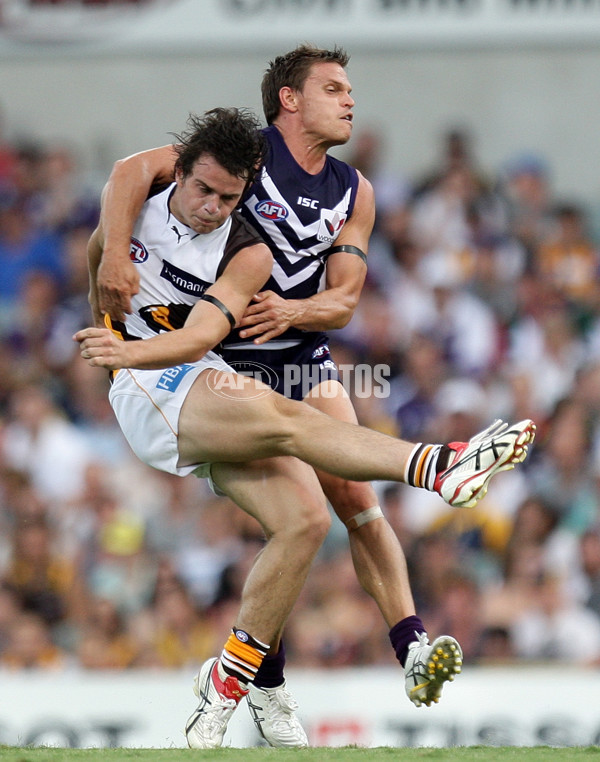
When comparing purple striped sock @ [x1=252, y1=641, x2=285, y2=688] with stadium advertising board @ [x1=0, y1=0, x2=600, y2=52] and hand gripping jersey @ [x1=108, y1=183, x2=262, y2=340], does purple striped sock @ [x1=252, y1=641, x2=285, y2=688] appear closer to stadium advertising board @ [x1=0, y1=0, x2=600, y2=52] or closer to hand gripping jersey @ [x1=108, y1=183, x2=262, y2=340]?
hand gripping jersey @ [x1=108, y1=183, x2=262, y2=340]

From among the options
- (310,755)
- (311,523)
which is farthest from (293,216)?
(310,755)

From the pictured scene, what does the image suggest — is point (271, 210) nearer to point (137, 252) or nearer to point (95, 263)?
point (137, 252)

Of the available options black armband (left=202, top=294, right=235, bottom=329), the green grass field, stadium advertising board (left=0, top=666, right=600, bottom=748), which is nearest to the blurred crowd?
stadium advertising board (left=0, top=666, right=600, bottom=748)

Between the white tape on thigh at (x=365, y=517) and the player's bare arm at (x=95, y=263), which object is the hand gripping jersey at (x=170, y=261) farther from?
the white tape on thigh at (x=365, y=517)

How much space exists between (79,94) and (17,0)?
1.48 m

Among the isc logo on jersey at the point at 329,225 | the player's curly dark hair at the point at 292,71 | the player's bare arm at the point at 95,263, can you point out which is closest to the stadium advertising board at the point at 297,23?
the player's curly dark hair at the point at 292,71

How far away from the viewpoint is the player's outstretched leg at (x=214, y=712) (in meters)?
5.69

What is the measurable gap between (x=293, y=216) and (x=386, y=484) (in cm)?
382

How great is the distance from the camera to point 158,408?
5637 mm

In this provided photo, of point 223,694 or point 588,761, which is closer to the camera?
point 588,761

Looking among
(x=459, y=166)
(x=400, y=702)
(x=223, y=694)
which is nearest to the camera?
(x=223, y=694)

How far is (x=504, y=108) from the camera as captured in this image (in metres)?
12.9

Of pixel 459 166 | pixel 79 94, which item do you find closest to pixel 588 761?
pixel 459 166

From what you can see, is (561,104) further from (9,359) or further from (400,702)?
(400,702)
